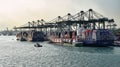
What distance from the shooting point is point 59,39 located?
5394 inches

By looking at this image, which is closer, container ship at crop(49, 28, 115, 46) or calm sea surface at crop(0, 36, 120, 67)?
calm sea surface at crop(0, 36, 120, 67)

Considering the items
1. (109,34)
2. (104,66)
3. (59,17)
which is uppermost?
(59,17)

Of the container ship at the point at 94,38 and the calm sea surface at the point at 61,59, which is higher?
the container ship at the point at 94,38

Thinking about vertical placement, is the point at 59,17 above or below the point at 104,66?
above

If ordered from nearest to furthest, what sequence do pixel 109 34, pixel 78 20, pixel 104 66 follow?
1. pixel 104 66
2. pixel 109 34
3. pixel 78 20

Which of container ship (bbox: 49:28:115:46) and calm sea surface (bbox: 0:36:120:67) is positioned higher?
container ship (bbox: 49:28:115:46)

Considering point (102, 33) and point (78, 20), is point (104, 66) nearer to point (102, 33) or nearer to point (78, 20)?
point (102, 33)

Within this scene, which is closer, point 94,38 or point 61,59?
point 61,59

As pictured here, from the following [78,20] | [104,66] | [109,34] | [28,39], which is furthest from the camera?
[28,39]

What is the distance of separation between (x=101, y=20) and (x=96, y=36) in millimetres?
30031

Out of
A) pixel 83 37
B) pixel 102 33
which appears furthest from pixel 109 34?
pixel 83 37

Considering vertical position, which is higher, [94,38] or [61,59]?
[94,38]

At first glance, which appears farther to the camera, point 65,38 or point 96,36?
point 65,38

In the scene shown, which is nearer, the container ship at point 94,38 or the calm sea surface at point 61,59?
the calm sea surface at point 61,59
